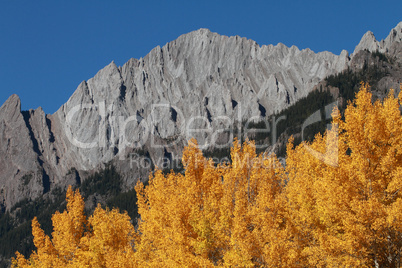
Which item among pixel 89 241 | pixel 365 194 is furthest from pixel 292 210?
pixel 89 241

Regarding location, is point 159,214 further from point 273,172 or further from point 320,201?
point 320,201

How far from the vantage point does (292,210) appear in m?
24.8

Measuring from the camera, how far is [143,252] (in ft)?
104

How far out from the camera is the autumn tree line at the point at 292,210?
758 inches

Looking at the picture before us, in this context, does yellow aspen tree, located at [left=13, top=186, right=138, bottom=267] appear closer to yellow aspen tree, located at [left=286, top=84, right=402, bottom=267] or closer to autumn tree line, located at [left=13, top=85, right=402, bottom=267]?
autumn tree line, located at [left=13, top=85, right=402, bottom=267]

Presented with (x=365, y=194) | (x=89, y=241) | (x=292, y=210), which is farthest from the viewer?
(x=89, y=241)

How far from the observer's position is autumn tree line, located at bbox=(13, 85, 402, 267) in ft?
63.2

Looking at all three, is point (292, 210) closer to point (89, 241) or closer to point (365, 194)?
point (365, 194)

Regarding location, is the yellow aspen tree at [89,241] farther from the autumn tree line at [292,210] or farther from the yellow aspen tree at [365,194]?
the yellow aspen tree at [365,194]

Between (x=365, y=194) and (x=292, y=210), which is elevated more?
(x=292, y=210)

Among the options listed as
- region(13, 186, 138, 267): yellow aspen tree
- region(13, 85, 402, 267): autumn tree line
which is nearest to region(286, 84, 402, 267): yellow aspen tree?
region(13, 85, 402, 267): autumn tree line

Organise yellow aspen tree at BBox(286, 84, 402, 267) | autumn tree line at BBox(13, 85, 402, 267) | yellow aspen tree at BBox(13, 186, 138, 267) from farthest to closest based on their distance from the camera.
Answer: yellow aspen tree at BBox(13, 186, 138, 267) → autumn tree line at BBox(13, 85, 402, 267) → yellow aspen tree at BBox(286, 84, 402, 267)

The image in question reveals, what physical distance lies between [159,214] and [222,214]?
6.99 m

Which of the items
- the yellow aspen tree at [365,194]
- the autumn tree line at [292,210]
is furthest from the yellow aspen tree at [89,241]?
the yellow aspen tree at [365,194]
